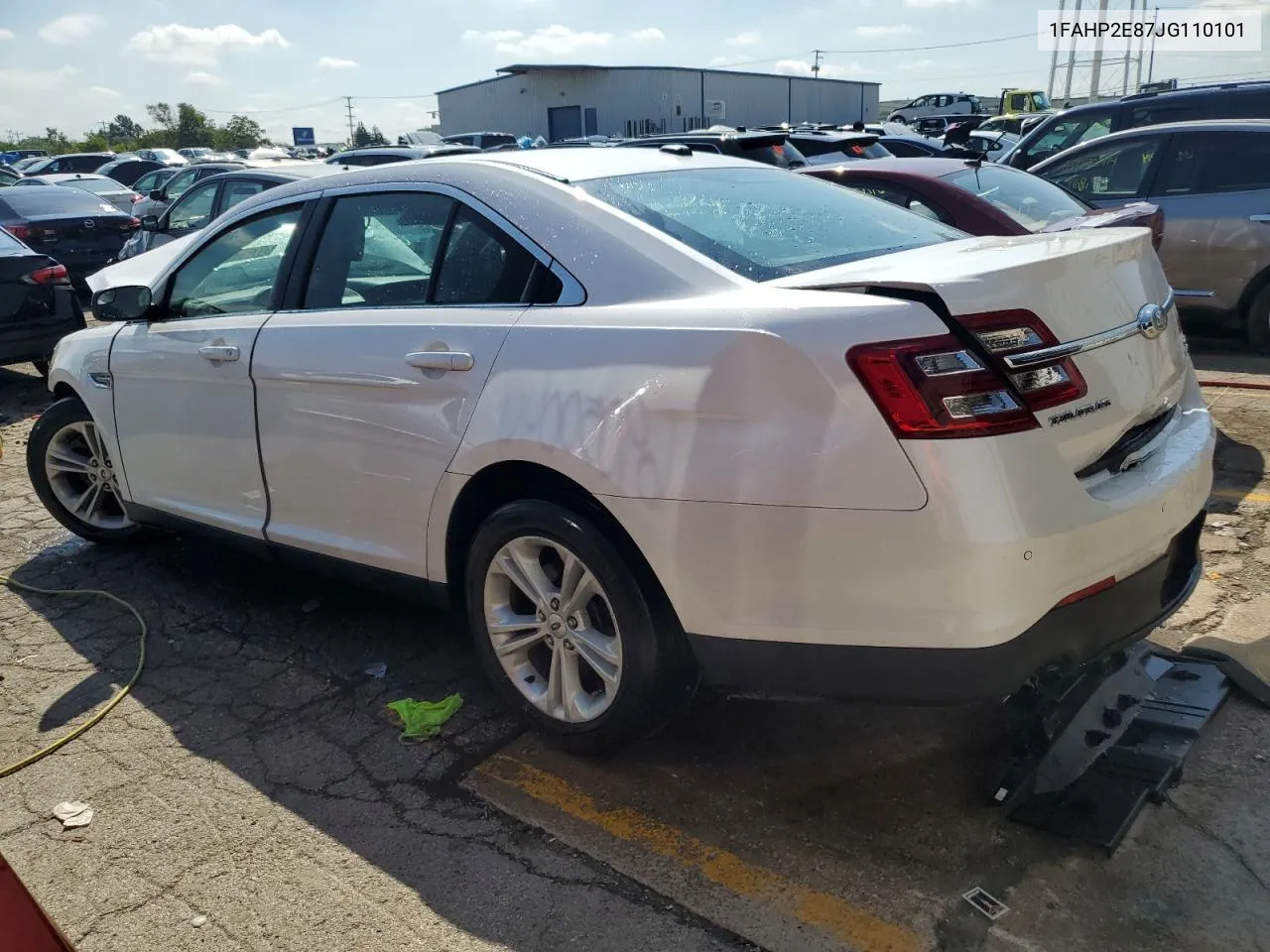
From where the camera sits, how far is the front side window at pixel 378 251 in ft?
10.9

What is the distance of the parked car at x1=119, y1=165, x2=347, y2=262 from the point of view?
9.20 m

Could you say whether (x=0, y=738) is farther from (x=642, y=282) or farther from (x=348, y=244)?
(x=642, y=282)

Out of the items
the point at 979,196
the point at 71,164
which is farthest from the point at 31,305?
the point at 71,164

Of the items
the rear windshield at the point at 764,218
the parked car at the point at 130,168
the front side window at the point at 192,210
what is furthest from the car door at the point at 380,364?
the parked car at the point at 130,168

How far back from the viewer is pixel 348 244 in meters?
3.62

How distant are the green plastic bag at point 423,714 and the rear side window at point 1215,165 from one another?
6.66 metres

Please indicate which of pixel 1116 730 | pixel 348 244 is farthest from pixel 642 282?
pixel 1116 730

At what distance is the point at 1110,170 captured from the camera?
8008mm

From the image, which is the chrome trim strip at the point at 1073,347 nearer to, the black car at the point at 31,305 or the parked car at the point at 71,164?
the black car at the point at 31,305

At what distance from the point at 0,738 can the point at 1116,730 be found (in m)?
3.44

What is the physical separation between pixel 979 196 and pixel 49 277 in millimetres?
7113

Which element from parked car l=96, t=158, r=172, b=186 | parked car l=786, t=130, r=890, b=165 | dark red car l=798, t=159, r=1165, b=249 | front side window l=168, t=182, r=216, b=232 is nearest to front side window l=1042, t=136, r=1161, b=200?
parked car l=786, t=130, r=890, b=165

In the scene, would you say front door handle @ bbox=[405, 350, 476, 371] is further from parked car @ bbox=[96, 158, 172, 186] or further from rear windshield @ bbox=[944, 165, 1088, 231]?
parked car @ bbox=[96, 158, 172, 186]

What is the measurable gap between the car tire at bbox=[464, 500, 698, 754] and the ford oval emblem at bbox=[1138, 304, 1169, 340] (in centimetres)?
141
